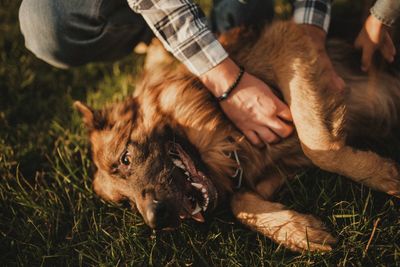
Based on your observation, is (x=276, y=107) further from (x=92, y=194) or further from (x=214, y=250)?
(x=92, y=194)

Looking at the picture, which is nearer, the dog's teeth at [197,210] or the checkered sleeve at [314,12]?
the dog's teeth at [197,210]

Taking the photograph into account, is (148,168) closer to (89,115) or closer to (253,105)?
(89,115)

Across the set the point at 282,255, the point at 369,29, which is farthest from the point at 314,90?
the point at 282,255

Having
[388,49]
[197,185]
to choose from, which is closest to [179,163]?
[197,185]

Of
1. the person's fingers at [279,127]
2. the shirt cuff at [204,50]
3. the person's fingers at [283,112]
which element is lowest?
the person's fingers at [279,127]

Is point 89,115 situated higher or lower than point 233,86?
lower

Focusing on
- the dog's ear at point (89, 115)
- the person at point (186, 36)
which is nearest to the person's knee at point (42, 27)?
the person at point (186, 36)

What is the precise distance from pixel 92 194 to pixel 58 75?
1909mm

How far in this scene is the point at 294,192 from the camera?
2.70 metres

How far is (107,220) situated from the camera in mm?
2850

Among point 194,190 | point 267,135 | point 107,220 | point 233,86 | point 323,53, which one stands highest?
point 323,53

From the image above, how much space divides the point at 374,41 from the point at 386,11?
23cm

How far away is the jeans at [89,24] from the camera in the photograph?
3.00 meters

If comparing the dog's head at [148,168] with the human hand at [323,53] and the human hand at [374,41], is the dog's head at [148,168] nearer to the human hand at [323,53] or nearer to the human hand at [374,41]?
the human hand at [323,53]
